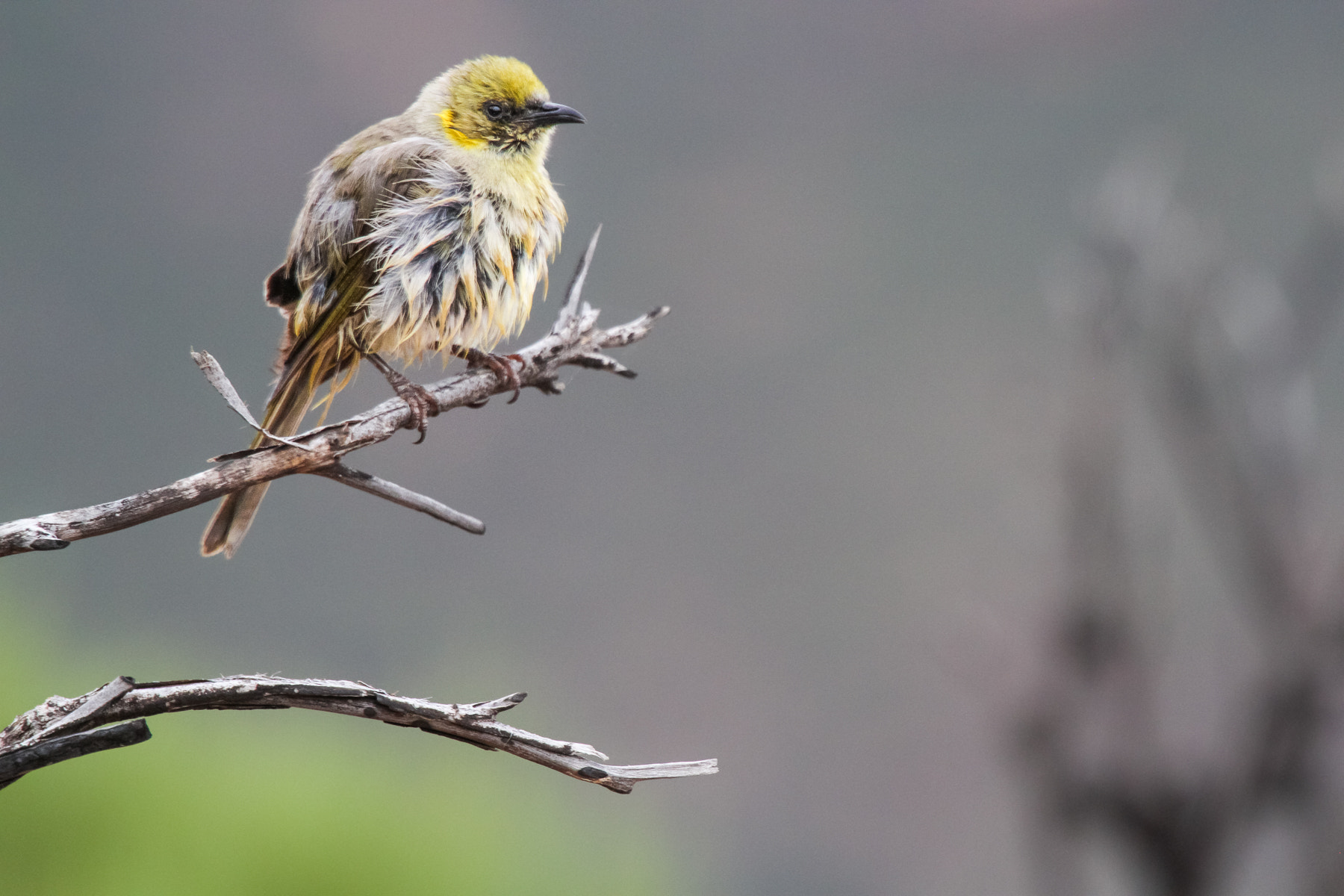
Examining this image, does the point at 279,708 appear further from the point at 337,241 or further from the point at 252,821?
the point at 252,821

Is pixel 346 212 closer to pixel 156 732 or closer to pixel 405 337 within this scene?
pixel 405 337

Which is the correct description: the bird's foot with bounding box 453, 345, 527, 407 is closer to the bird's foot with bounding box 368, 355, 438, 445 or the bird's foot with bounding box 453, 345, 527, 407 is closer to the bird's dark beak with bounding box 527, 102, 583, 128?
the bird's foot with bounding box 368, 355, 438, 445

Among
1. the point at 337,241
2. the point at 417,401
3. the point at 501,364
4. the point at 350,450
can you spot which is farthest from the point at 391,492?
the point at 337,241

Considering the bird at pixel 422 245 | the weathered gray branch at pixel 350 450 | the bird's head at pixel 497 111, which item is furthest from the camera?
the bird's head at pixel 497 111

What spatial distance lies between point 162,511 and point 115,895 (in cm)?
251

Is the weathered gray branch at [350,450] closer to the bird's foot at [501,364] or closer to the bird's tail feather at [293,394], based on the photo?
the bird's foot at [501,364]

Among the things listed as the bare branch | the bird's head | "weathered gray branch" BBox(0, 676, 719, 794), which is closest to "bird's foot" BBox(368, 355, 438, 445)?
the bare branch

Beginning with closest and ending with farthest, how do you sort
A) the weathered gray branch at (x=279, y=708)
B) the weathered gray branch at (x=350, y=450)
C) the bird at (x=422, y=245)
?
1. the weathered gray branch at (x=279, y=708)
2. the weathered gray branch at (x=350, y=450)
3. the bird at (x=422, y=245)

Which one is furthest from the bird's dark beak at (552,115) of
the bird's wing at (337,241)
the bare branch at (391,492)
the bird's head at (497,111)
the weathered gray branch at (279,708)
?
the weathered gray branch at (279,708)

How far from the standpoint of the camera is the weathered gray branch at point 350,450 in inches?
53.4

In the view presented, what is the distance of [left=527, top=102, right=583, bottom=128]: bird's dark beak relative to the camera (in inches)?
91.3

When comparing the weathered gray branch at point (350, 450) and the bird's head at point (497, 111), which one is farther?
the bird's head at point (497, 111)

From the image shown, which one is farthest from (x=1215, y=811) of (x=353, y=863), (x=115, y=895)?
(x=115, y=895)

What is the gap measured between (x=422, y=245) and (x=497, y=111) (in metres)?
0.40
